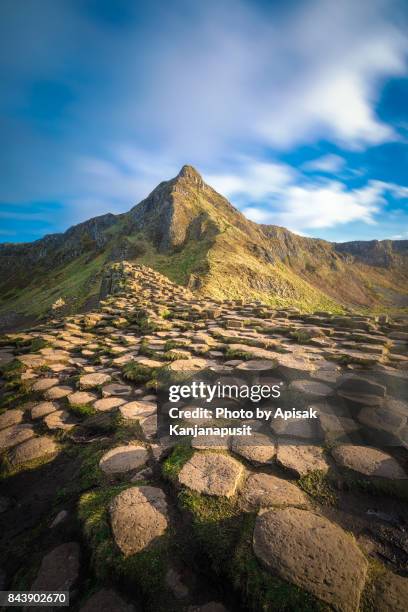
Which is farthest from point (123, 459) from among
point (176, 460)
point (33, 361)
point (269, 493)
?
point (33, 361)

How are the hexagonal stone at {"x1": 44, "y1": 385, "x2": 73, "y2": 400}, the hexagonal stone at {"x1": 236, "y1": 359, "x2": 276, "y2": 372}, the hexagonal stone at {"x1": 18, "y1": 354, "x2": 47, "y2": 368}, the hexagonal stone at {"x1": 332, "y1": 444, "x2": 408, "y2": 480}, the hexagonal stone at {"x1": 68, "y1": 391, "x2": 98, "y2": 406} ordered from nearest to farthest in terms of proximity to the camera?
the hexagonal stone at {"x1": 332, "y1": 444, "x2": 408, "y2": 480}, the hexagonal stone at {"x1": 68, "y1": 391, "x2": 98, "y2": 406}, the hexagonal stone at {"x1": 44, "y1": 385, "x2": 73, "y2": 400}, the hexagonal stone at {"x1": 236, "y1": 359, "x2": 276, "y2": 372}, the hexagonal stone at {"x1": 18, "y1": 354, "x2": 47, "y2": 368}

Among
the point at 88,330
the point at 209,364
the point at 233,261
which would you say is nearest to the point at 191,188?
the point at 233,261

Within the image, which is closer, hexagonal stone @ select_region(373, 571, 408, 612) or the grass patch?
hexagonal stone @ select_region(373, 571, 408, 612)

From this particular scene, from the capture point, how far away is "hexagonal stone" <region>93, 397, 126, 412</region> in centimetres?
358

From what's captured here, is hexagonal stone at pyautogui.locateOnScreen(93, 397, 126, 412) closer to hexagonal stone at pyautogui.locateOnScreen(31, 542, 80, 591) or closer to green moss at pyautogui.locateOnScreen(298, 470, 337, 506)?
hexagonal stone at pyautogui.locateOnScreen(31, 542, 80, 591)

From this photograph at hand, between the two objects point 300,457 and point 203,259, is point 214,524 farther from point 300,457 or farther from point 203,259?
point 203,259

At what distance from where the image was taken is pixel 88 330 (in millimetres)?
8609

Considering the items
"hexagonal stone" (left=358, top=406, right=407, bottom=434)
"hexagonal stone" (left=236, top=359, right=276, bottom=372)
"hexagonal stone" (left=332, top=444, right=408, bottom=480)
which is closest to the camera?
"hexagonal stone" (left=332, top=444, right=408, bottom=480)

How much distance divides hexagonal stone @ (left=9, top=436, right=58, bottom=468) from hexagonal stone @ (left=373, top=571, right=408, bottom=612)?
289 centimetres

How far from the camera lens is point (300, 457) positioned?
8.00 feet

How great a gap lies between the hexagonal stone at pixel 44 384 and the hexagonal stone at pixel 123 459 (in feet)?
7.24

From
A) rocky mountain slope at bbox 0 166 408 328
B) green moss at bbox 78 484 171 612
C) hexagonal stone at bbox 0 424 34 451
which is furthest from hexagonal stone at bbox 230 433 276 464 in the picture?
rocky mountain slope at bbox 0 166 408 328

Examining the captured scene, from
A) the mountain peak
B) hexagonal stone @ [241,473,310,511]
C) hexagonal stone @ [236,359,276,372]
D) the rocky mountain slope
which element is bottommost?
hexagonal stone @ [241,473,310,511]

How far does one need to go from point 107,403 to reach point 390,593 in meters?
3.26
